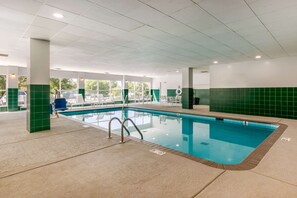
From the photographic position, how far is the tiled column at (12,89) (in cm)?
824

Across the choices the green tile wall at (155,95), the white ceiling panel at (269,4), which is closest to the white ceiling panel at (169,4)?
the white ceiling panel at (269,4)

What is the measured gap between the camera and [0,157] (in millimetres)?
2484

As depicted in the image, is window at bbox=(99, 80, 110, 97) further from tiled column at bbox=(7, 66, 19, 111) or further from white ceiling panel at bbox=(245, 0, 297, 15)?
white ceiling panel at bbox=(245, 0, 297, 15)

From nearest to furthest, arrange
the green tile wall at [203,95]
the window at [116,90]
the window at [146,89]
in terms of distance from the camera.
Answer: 1. the green tile wall at [203,95]
2. the window at [116,90]
3. the window at [146,89]

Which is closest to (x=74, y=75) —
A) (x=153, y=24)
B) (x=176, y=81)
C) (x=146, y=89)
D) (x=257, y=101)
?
(x=146, y=89)

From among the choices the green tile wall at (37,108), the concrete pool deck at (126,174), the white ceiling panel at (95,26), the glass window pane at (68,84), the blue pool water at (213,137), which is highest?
the white ceiling panel at (95,26)

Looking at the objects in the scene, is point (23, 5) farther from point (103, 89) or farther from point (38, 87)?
point (103, 89)

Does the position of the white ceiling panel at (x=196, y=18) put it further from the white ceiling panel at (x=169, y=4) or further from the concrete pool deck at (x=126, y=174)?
the concrete pool deck at (x=126, y=174)

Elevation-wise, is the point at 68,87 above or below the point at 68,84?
below

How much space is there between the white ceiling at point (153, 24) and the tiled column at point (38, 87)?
324 mm

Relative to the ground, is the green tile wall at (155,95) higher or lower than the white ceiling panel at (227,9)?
lower

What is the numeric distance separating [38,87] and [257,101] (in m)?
7.67

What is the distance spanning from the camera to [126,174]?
78.8 inches

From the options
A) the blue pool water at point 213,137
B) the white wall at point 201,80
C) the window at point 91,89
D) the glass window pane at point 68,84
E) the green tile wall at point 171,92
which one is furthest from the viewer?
the green tile wall at point 171,92
